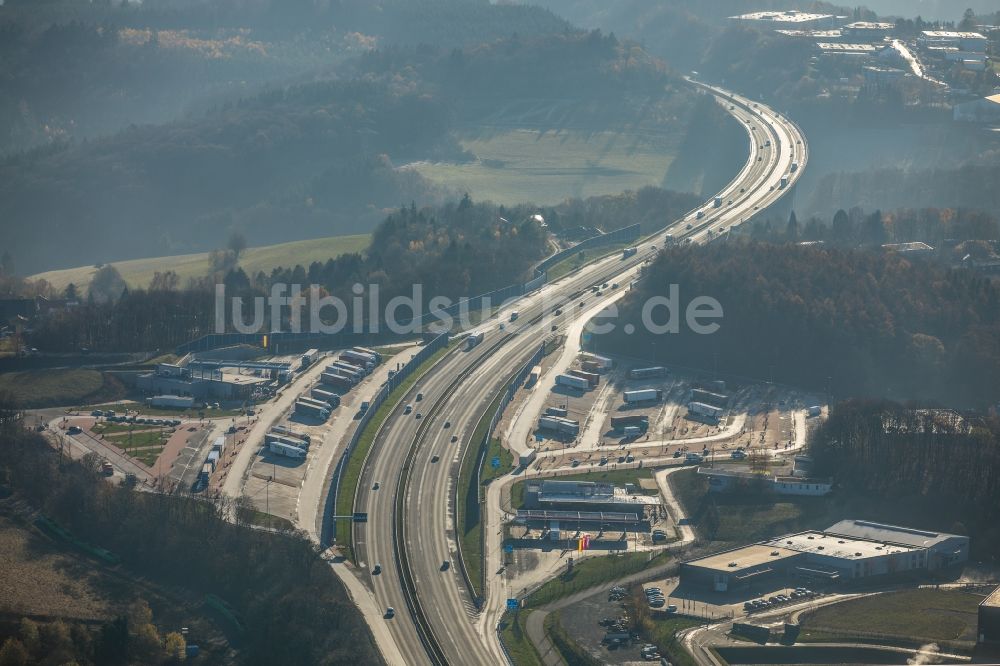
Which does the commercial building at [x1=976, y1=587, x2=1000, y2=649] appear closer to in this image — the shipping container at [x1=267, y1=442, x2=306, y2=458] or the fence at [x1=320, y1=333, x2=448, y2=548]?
the fence at [x1=320, y1=333, x2=448, y2=548]

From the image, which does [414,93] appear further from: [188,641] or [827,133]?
[188,641]

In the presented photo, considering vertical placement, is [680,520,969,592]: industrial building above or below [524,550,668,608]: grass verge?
above

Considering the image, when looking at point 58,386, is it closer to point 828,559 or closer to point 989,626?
point 828,559

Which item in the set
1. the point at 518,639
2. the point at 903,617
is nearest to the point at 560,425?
the point at 518,639

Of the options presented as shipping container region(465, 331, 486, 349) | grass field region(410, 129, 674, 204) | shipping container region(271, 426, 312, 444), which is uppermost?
grass field region(410, 129, 674, 204)

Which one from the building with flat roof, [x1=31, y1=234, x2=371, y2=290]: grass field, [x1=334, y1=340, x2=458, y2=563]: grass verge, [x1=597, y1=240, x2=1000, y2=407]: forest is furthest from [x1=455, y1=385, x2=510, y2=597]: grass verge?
the building with flat roof

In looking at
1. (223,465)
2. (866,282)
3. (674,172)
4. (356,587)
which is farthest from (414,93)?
(356,587)
